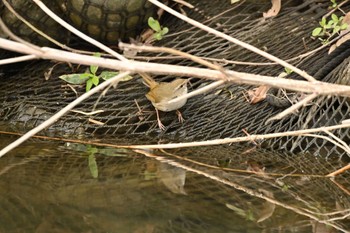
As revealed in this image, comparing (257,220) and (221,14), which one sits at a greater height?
(221,14)

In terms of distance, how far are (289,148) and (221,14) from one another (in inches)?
32.3

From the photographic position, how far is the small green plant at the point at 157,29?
101 inches

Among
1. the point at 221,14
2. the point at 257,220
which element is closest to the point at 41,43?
the point at 221,14

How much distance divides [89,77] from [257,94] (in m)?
0.65

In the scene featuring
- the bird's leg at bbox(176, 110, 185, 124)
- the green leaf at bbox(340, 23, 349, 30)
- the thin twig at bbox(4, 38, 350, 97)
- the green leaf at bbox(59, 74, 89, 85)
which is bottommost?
the bird's leg at bbox(176, 110, 185, 124)

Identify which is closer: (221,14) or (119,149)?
(119,149)

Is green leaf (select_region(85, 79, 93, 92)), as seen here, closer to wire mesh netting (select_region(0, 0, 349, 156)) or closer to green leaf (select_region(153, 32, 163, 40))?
wire mesh netting (select_region(0, 0, 349, 156))

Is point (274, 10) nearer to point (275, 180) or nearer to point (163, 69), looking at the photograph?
point (275, 180)

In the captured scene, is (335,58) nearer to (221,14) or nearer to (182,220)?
(221,14)

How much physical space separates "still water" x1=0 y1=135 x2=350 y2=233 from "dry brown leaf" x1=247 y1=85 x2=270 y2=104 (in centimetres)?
24

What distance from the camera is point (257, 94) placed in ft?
7.51

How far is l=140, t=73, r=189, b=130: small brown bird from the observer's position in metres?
2.33

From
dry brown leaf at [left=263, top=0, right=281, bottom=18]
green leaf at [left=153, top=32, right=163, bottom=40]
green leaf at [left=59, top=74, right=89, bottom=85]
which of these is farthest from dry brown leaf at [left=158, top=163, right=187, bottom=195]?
dry brown leaf at [left=263, top=0, right=281, bottom=18]

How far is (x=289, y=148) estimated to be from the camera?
6.95 feet
